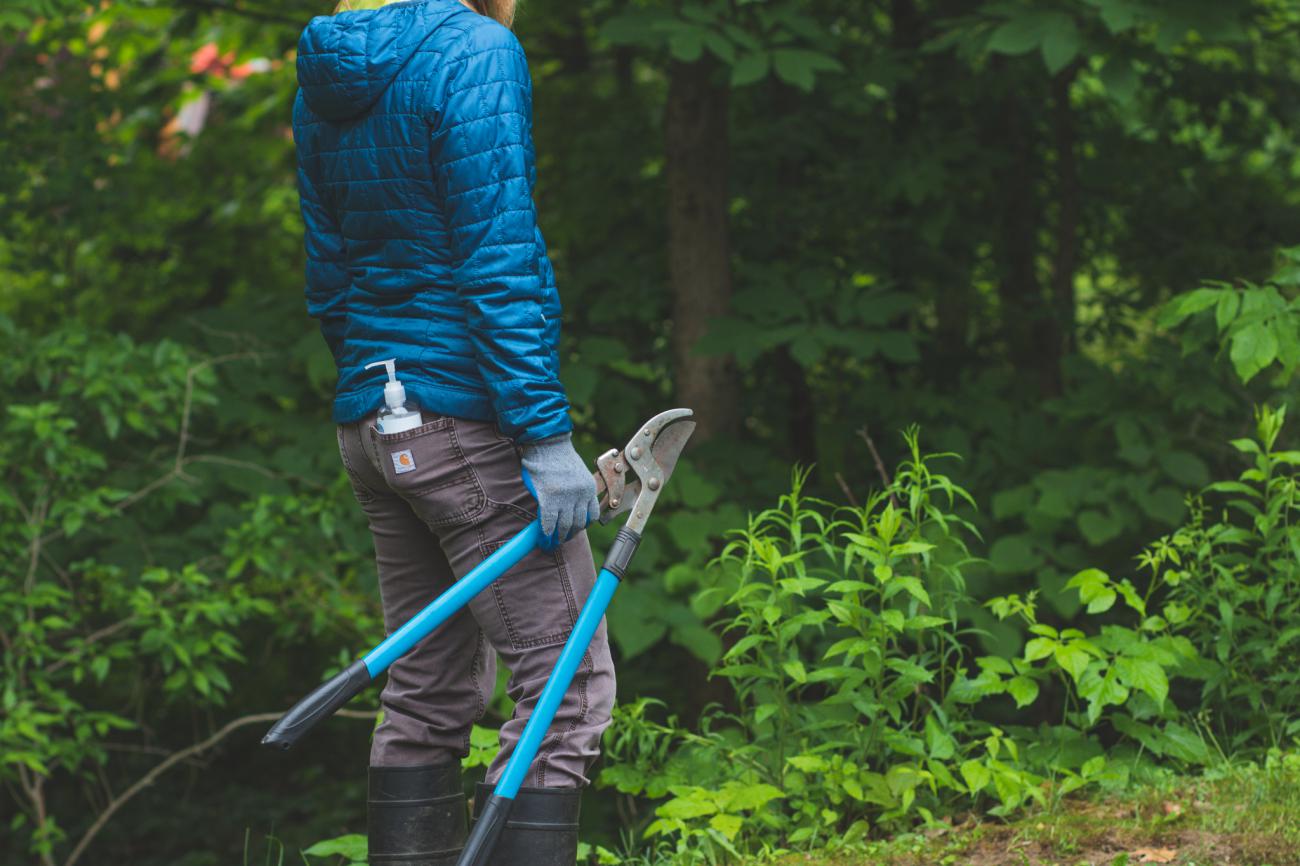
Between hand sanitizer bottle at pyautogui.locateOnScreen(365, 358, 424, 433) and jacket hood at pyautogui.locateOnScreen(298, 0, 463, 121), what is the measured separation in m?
0.46

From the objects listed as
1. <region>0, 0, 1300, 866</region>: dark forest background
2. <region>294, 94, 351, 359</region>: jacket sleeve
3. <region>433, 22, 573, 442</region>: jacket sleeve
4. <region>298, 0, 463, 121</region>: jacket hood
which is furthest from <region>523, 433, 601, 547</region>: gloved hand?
<region>0, 0, 1300, 866</region>: dark forest background

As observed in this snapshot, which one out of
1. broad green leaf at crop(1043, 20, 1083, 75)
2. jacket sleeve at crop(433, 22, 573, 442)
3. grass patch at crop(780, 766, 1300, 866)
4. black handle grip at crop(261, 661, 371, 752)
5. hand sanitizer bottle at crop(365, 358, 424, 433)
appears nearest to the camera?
black handle grip at crop(261, 661, 371, 752)

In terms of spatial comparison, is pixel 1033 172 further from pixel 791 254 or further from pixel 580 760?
pixel 580 760

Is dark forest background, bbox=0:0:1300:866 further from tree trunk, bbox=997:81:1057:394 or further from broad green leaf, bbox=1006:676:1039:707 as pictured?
broad green leaf, bbox=1006:676:1039:707

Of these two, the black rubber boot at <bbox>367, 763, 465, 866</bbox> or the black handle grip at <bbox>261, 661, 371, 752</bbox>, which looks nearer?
the black handle grip at <bbox>261, 661, 371, 752</bbox>

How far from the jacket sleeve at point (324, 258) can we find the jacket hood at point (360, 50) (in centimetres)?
19

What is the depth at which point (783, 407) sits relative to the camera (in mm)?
6637

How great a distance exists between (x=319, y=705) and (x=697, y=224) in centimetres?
394

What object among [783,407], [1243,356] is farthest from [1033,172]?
[1243,356]

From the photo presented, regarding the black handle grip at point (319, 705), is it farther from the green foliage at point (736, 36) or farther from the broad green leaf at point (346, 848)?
the green foliage at point (736, 36)

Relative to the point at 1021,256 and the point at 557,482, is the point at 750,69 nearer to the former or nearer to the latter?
the point at 557,482

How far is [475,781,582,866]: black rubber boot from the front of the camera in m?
2.42

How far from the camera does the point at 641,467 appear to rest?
2531mm

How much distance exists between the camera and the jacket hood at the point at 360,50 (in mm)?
2328
